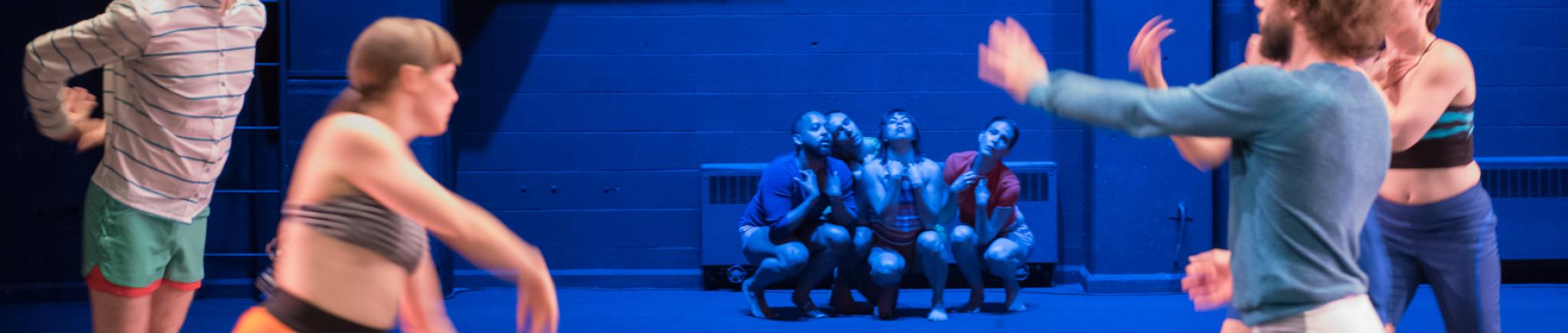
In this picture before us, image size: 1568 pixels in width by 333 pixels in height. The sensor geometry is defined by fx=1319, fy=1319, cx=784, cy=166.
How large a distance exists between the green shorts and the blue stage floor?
2232 mm

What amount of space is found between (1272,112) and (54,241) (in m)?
4.01

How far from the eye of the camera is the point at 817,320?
5156 millimetres

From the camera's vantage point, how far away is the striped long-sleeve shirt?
231cm

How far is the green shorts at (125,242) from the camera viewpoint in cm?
239

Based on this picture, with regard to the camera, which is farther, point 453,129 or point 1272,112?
point 453,129

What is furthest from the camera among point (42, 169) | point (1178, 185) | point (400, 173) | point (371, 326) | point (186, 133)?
point (1178, 185)

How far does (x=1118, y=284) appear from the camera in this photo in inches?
236

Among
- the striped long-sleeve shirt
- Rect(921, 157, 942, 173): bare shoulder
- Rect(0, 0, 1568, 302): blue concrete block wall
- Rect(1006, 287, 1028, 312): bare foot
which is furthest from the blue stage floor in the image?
the striped long-sleeve shirt

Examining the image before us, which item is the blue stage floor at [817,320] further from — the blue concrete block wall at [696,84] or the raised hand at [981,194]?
the blue concrete block wall at [696,84]

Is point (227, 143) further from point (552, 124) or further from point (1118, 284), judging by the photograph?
point (1118, 284)

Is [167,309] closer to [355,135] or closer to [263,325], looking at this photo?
[263,325]

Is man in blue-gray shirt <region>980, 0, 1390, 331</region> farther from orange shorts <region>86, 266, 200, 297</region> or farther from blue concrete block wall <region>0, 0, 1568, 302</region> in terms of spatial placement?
blue concrete block wall <region>0, 0, 1568, 302</region>

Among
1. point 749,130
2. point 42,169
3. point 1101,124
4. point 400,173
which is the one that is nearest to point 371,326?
point 400,173

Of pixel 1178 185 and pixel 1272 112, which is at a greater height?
pixel 1272 112
